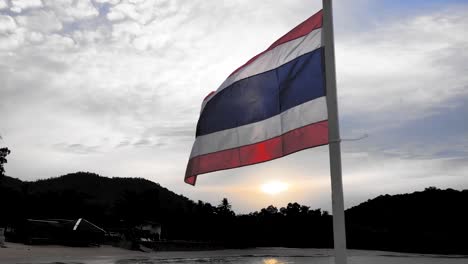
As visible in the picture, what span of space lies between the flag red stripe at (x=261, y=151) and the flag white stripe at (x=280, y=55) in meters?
0.85

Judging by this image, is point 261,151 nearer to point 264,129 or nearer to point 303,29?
point 264,129

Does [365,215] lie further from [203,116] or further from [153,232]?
[203,116]

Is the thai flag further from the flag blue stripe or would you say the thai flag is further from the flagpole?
the flagpole

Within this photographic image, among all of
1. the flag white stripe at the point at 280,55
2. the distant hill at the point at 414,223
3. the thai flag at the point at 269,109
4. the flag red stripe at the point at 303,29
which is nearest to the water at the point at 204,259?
the distant hill at the point at 414,223

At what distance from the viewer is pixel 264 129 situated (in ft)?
18.8

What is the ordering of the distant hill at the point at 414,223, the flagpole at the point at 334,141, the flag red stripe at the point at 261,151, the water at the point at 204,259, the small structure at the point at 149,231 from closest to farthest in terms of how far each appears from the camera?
the flagpole at the point at 334,141
the flag red stripe at the point at 261,151
the water at the point at 204,259
the small structure at the point at 149,231
the distant hill at the point at 414,223

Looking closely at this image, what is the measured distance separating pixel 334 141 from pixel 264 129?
1.03 m

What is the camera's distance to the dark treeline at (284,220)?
43.5m

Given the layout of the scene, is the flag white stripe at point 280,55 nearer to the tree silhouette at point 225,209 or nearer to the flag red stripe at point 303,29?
the flag red stripe at point 303,29

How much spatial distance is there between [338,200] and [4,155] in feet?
138

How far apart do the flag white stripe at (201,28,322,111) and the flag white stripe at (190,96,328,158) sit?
0.60 meters

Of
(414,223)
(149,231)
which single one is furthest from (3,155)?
(414,223)

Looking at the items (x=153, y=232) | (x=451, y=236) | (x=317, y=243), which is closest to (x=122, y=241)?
(x=153, y=232)

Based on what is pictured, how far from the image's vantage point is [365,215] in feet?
185
